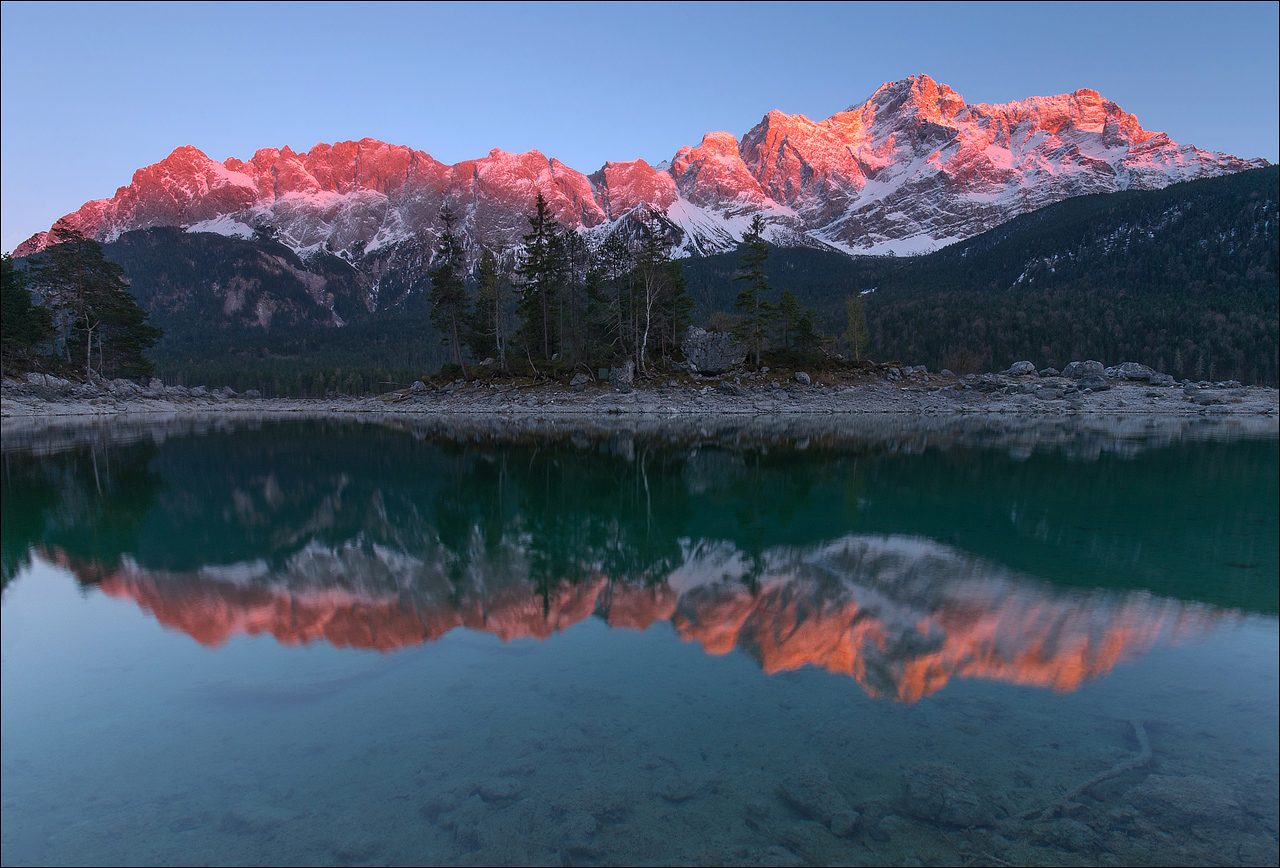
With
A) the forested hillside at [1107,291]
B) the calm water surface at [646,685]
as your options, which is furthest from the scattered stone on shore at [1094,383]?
the calm water surface at [646,685]

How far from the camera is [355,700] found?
646 cm

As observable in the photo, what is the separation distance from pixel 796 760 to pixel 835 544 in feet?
25.8

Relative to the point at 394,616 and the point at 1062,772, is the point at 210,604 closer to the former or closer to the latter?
→ the point at 394,616

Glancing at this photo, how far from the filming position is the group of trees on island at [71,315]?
5847 centimetres

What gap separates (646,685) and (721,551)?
575 cm

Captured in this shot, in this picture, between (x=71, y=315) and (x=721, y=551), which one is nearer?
(x=721, y=551)

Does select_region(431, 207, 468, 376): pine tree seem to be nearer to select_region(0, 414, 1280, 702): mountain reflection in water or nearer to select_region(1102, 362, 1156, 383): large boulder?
select_region(0, 414, 1280, 702): mountain reflection in water

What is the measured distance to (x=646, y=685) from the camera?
6.72 m

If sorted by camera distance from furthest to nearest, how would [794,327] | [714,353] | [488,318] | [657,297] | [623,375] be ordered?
[488,318] → [794,327] → [714,353] → [657,297] → [623,375]

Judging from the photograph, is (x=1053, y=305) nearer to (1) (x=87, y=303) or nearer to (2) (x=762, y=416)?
(2) (x=762, y=416)

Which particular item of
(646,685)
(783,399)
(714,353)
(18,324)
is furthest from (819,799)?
(18,324)

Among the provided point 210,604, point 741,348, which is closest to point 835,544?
point 210,604

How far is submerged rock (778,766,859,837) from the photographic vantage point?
4473 millimetres

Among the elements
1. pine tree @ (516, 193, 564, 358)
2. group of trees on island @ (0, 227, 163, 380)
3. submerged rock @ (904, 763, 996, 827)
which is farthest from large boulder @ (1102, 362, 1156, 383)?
group of trees on island @ (0, 227, 163, 380)
